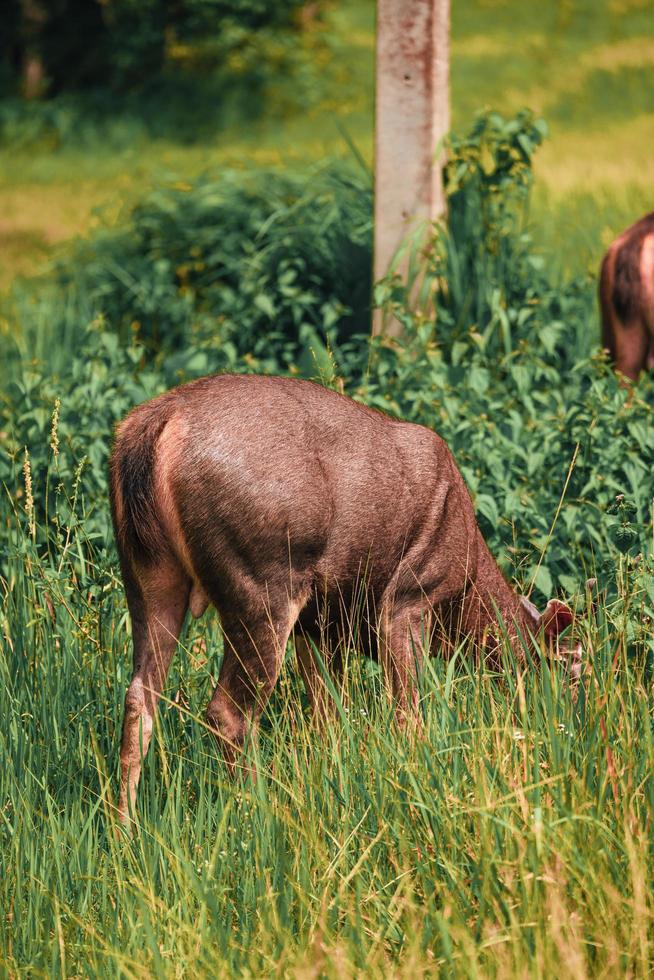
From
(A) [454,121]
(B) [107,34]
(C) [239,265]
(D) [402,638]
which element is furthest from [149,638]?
(B) [107,34]

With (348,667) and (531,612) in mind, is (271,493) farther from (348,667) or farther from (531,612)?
(531,612)

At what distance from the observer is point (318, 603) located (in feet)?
13.3

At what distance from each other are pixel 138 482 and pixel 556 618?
1.38 m

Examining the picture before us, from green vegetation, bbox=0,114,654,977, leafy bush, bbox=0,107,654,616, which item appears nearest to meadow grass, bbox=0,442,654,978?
green vegetation, bbox=0,114,654,977

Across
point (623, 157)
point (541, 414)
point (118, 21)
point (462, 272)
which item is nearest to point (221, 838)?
point (541, 414)

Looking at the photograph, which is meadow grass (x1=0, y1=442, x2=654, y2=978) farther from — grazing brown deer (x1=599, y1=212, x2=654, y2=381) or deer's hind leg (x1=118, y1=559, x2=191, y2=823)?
grazing brown deer (x1=599, y1=212, x2=654, y2=381)

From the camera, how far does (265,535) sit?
3.77 metres

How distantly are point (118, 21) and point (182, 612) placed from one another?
20074 millimetres

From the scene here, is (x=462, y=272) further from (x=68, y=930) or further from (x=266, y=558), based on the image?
(x=68, y=930)

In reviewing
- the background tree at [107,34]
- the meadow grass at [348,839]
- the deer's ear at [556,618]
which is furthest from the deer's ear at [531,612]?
the background tree at [107,34]

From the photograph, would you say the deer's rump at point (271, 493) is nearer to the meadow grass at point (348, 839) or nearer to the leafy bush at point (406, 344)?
the meadow grass at point (348, 839)

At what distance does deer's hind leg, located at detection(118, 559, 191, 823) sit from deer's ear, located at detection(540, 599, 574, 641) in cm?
110

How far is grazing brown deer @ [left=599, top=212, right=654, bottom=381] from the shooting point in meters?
6.63

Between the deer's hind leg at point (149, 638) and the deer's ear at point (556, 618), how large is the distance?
1.10m
